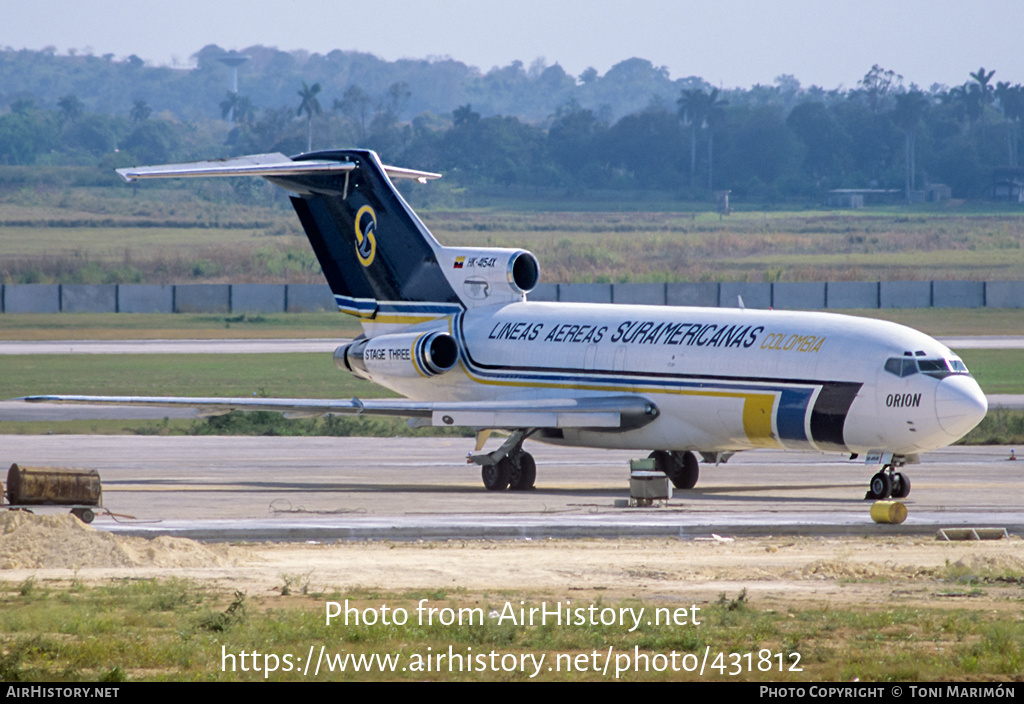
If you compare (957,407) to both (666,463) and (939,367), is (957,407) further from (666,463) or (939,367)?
(666,463)

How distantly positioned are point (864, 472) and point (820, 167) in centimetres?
16166

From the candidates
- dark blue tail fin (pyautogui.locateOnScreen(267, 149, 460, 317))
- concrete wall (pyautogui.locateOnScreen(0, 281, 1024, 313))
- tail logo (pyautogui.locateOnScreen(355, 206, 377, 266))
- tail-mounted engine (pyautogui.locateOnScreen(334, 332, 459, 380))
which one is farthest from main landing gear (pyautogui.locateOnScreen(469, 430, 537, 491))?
concrete wall (pyautogui.locateOnScreen(0, 281, 1024, 313))

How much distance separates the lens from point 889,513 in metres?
23.1

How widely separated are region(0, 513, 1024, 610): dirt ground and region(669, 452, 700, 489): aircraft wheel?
29.9 ft

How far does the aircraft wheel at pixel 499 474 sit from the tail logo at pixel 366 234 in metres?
6.72

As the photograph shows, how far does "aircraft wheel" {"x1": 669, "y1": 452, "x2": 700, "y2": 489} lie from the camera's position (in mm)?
31234

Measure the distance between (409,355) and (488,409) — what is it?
3419 millimetres

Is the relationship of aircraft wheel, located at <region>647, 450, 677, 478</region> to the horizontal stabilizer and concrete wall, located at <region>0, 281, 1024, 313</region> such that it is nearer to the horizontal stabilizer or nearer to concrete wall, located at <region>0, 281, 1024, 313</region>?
the horizontal stabilizer

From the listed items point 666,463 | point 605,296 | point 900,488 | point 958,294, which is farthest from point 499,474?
point 958,294

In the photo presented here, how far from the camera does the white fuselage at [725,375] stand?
1076 inches

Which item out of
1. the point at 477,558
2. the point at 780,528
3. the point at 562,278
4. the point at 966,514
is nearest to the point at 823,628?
the point at 477,558

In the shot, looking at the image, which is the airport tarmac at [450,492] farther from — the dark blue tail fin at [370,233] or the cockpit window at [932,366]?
the dark blue tail fin at [370,233]

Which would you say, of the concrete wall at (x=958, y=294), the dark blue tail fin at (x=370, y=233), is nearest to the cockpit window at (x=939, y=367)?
the dark blue tail fin at (x=370, y=233)
